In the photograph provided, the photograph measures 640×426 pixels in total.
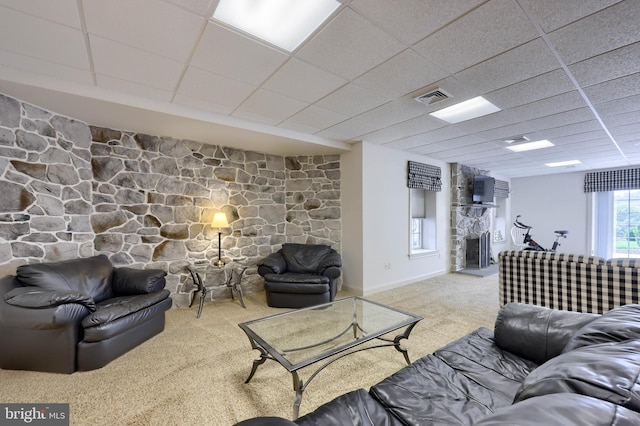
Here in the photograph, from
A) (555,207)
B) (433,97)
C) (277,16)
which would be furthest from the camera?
(555,207)

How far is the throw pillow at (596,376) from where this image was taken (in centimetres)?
62

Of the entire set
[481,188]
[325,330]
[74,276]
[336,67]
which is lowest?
[325,330]

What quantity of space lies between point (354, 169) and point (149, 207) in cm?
303

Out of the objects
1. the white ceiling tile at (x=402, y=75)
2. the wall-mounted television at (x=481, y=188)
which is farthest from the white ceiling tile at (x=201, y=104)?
the wall-mounted television at (x=481, y=188)

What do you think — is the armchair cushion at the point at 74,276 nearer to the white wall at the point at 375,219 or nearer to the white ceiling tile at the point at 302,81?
the white ceiling tile at the point at 302,81

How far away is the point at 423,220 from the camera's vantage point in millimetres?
5723

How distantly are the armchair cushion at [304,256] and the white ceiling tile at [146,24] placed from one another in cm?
295

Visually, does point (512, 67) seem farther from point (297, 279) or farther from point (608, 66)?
point (297, 279)

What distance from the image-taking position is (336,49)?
1.89 m

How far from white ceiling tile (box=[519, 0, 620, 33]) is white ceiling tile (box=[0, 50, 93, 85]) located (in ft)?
10.7

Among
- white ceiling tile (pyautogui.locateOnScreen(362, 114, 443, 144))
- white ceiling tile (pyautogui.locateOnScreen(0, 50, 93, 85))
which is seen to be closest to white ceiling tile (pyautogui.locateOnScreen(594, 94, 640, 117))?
white ceiling tile (pyautogui.locateOnScreen(362, 114, 443, 144))

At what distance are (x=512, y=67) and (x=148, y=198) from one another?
4194 millimetres

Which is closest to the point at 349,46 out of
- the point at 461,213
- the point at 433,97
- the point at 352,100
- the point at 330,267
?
the point at 352,100

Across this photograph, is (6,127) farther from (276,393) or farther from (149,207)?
(276,393)
